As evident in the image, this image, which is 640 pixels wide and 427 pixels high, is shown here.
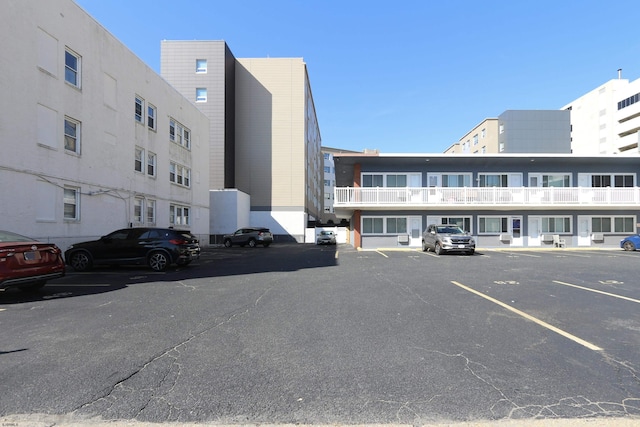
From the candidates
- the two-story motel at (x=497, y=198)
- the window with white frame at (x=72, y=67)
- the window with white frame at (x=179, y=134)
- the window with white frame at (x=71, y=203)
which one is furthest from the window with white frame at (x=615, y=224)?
the window with white frame at (x=72, y=67)

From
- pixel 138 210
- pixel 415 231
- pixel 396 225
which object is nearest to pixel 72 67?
pixel 138 210

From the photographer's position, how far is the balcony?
23.8 metres

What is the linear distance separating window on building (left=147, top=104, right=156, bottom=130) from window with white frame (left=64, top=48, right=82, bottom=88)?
239 inches

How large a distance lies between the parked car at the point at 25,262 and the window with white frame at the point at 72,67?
11015mm

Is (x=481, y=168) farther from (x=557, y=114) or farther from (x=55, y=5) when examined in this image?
(x=557, y=114)

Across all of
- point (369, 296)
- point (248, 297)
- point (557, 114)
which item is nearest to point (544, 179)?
point (369, 296)

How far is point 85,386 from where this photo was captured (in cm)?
345

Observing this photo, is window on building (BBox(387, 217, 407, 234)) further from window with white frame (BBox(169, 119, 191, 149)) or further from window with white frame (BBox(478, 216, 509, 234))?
window with white frame (BBox(169, 119, 191, 149))

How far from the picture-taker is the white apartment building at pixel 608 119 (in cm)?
6038

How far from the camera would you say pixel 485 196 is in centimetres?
2405

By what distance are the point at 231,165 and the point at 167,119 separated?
16610 mm

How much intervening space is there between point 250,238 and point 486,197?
1924cm

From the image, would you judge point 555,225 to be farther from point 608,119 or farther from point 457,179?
point 608,119

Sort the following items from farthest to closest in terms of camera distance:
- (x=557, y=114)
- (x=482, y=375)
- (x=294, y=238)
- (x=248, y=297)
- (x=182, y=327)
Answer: (x=557, y=114), (x=294, y=238), (x=248, y=297), (x=182, y=327), (x=482, y=375)
